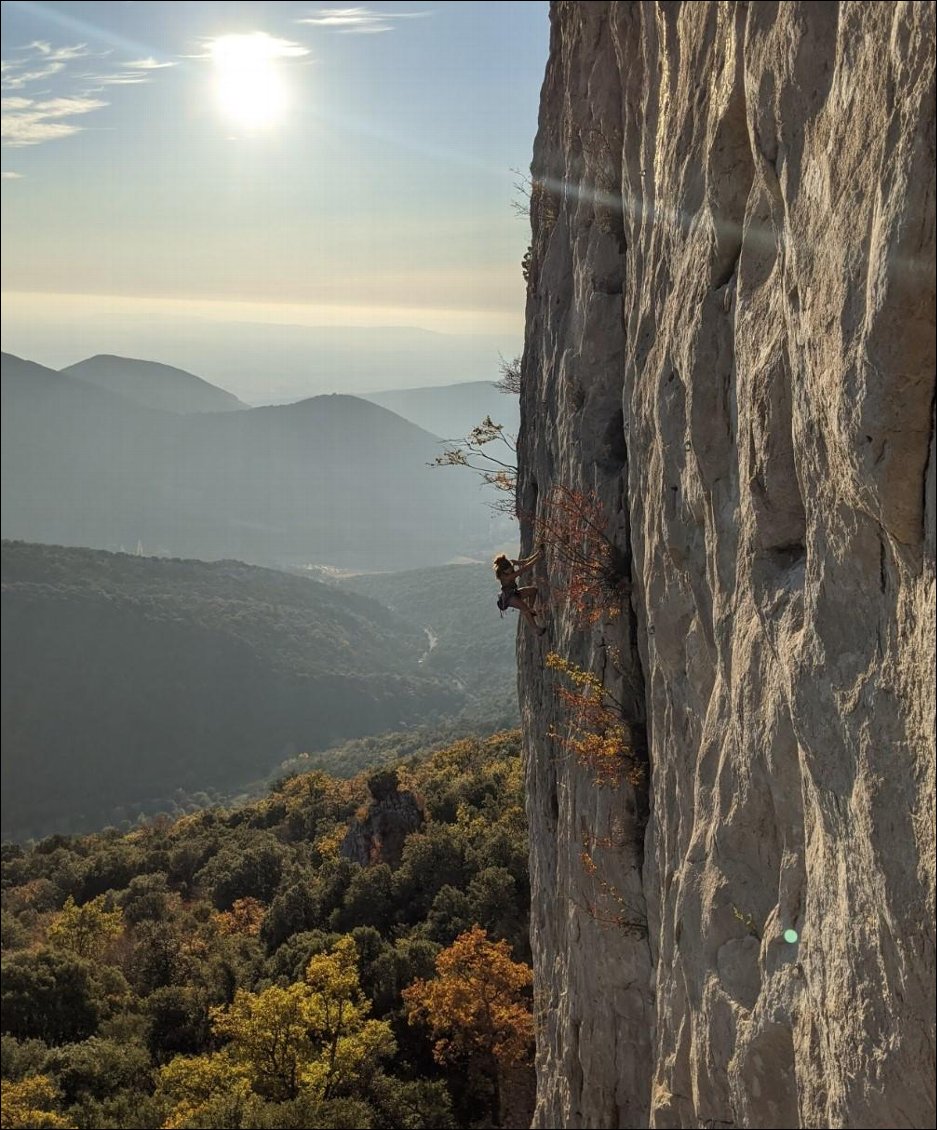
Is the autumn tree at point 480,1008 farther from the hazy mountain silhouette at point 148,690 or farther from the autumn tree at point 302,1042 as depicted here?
the hazy mountain silhouette at point 148,690

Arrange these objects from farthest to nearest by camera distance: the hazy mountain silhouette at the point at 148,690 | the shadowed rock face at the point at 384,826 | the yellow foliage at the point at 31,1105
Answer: the hazy mountain silhouette at the point at 148,690 → the shadowed rock face at the point at 384,826 → the yellow foliage at the point at 31,1105

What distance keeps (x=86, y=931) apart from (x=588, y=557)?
33840 millimetres

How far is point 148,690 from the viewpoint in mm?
145875

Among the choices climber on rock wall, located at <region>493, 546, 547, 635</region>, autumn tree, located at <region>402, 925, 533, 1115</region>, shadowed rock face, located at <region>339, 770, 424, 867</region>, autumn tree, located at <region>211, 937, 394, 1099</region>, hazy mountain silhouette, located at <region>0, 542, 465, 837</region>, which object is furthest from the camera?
hazy mountain silhouette, located at <region>0, 542, 465, 837</region>

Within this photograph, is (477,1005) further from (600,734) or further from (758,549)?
(758,549)

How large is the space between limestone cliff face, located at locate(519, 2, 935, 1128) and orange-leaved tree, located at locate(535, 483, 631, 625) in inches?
8.0

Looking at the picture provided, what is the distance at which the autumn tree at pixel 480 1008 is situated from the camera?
23.0m

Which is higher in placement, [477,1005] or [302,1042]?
[477,1005]

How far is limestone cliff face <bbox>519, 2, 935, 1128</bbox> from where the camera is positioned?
417 cm

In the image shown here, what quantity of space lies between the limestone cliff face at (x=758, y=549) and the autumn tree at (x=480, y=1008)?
12407 millimetres

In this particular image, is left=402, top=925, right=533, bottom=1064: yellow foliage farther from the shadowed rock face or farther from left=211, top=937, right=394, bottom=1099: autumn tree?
the shadowed rock face

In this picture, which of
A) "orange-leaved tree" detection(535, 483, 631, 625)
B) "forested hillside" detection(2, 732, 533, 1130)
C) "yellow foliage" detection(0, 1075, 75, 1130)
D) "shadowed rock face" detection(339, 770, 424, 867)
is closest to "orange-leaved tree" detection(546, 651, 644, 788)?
"orange-leaved tree" detection(535, 483, 631, 625)

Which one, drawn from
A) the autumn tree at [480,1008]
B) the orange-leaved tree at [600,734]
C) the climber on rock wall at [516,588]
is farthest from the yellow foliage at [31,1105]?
the orange-leaved tree at [600,734]

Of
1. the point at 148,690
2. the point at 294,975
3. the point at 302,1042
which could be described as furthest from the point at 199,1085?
the point at 148,690
